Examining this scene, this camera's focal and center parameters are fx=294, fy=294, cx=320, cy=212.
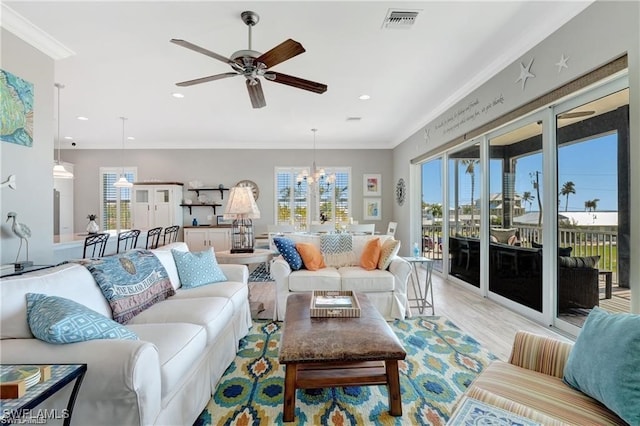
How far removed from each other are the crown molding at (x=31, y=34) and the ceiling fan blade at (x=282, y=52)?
215 cm

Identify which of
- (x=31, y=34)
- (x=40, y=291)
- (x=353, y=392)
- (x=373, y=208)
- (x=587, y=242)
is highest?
(x=31, y=34)

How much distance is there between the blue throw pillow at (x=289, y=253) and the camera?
3.32 m

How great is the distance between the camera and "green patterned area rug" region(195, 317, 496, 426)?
1.68m

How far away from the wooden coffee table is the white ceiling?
98.6 inches

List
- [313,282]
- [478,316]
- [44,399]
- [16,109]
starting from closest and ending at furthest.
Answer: [44,399] → [16,109] → [313,282] → [478,316]

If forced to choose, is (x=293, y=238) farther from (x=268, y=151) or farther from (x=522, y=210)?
(x=268, y=151)

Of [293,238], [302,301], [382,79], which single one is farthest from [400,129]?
[302,301]

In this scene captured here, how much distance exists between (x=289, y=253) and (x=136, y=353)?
2.15m

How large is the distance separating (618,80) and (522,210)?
1.46 meters

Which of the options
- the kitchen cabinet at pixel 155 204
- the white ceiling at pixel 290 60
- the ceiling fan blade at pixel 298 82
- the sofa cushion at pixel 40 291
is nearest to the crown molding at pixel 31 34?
the white ceiling at pixel 290 60

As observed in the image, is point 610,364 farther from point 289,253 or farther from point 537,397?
point 289,253

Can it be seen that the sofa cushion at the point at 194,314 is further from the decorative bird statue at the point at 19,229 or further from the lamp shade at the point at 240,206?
the decorative bird statue at the point at 19,229

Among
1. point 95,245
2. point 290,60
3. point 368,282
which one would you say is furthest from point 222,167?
point 368,282

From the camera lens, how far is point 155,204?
273 inches
